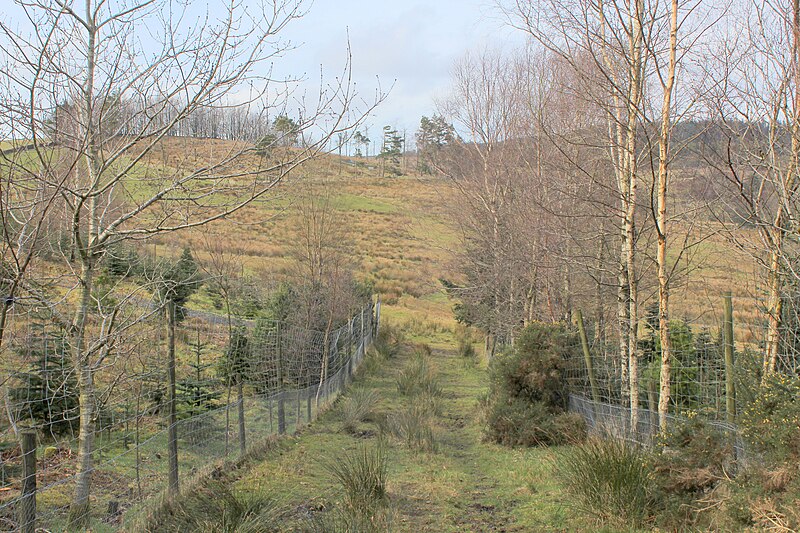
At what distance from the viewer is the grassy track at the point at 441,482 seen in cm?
649

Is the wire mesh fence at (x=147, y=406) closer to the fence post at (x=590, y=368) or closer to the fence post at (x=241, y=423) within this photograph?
the fence post at (x=241, y=423)

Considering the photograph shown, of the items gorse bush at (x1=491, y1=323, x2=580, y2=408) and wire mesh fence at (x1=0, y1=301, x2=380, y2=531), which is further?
gorse bush at (x1=491, y1=323, x2=580, y2=408)

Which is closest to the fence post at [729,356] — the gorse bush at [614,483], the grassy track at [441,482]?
the gorse bush at [614,483]

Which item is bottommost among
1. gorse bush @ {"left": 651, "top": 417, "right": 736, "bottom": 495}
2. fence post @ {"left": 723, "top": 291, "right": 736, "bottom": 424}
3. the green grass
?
gorse bush @ {"left": 651, "top": 417, "right": 736, "bottom": 495}

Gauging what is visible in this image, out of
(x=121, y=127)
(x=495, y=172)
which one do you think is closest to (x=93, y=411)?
(x=121, y=127)

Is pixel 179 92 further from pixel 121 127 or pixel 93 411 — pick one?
pixel 93 411

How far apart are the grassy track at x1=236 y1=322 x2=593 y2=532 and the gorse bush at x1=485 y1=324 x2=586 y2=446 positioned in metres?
0.38

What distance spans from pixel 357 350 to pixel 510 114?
797 cm

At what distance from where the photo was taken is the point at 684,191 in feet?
26.4

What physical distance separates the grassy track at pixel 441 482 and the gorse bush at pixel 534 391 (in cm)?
38

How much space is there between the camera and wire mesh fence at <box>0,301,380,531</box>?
213 inches

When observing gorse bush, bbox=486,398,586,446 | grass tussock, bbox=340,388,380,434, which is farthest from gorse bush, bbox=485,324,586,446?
grass tussock, bbox=340,388,380,434

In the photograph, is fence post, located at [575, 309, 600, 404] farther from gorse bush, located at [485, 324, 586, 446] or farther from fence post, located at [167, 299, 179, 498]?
fence post, located at [167, 299, 179, 498]

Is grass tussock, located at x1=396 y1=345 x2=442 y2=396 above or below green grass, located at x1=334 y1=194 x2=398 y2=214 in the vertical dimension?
below
